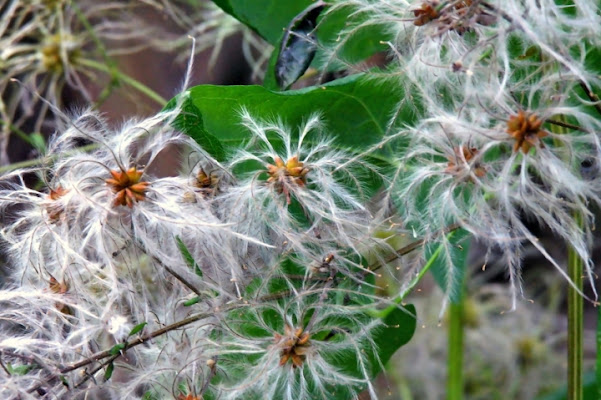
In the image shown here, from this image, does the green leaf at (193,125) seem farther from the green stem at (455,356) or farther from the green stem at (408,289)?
the green stem at (455,356)

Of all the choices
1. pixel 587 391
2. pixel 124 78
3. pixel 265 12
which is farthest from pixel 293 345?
pixel 124 78

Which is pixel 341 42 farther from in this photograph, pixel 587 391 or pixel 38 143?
pixel 587 391

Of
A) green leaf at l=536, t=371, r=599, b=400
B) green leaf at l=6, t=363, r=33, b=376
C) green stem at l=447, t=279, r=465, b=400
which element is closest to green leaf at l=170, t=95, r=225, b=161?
green leaf at l=6, t=363, r=33, b=376

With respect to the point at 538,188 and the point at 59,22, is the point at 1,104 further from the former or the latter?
the point at 538,188

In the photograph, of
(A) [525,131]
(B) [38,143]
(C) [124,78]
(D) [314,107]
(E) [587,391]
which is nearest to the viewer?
(A) [525,131]

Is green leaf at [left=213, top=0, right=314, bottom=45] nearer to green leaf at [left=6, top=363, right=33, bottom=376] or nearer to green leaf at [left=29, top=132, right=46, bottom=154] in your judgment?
green leaf at [left=29, top=132, right=46, bottom=154]
